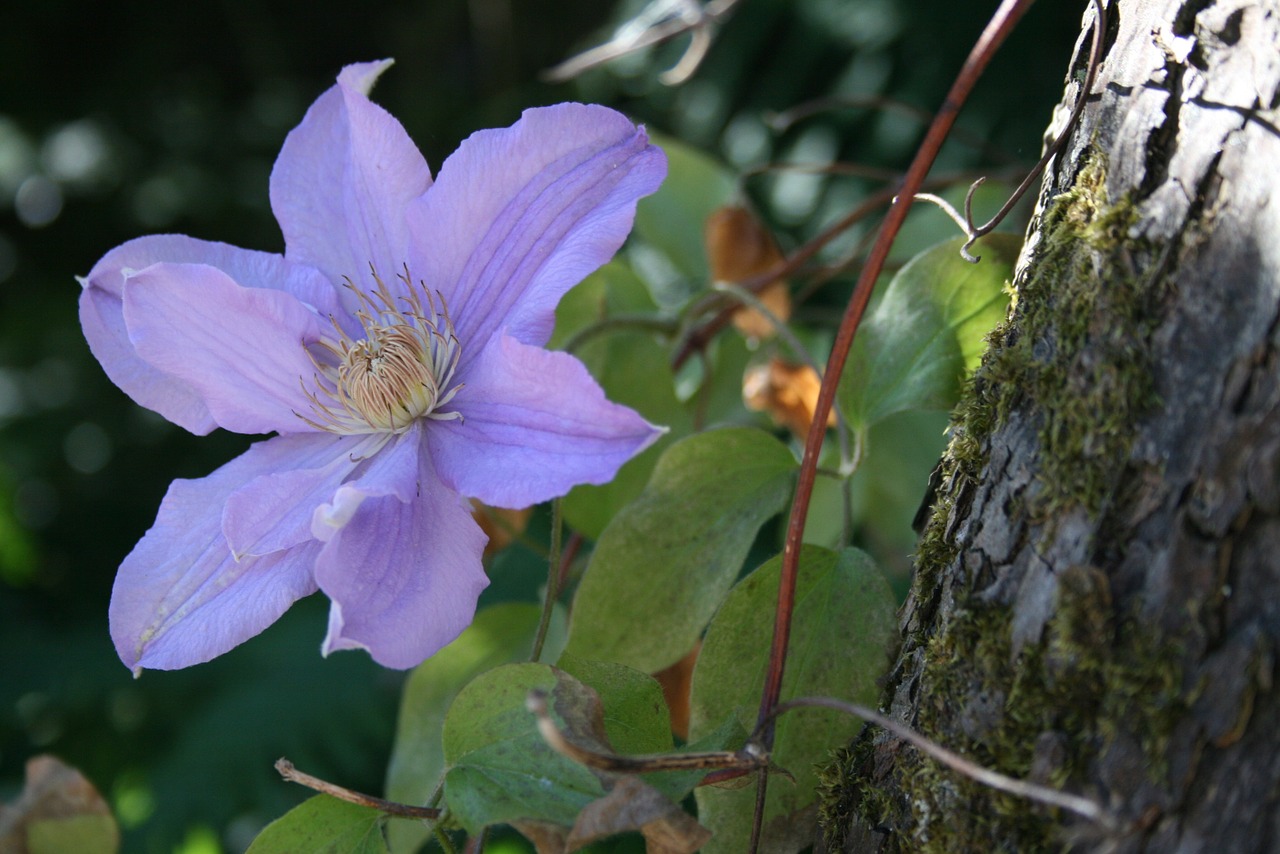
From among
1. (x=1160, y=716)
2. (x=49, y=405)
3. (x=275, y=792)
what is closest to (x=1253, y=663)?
(x=1160, y=716)

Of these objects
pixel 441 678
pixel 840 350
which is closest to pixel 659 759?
pixel 840 350

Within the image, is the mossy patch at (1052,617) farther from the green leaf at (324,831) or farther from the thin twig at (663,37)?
the thin twig at (663,37)

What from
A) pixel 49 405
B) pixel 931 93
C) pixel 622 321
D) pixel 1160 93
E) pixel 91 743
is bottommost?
pixel 91 743

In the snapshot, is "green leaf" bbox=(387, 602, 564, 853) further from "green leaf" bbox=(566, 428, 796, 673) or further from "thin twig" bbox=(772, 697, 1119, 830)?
"thin twig" bbox=(772, 697, 1119, 830)

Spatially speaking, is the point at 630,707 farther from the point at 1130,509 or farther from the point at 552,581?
the point at 1130,509

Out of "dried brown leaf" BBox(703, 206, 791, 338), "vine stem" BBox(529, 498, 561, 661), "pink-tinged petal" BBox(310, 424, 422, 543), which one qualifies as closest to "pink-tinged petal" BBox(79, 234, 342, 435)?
"pink-tinged petal" BBox(310, 424, 422, 543)

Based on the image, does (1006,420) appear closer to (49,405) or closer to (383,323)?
(383,323)

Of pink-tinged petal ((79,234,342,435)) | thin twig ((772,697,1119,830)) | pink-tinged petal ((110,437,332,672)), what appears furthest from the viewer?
pink-tinged petal ((79,234,342,435))
